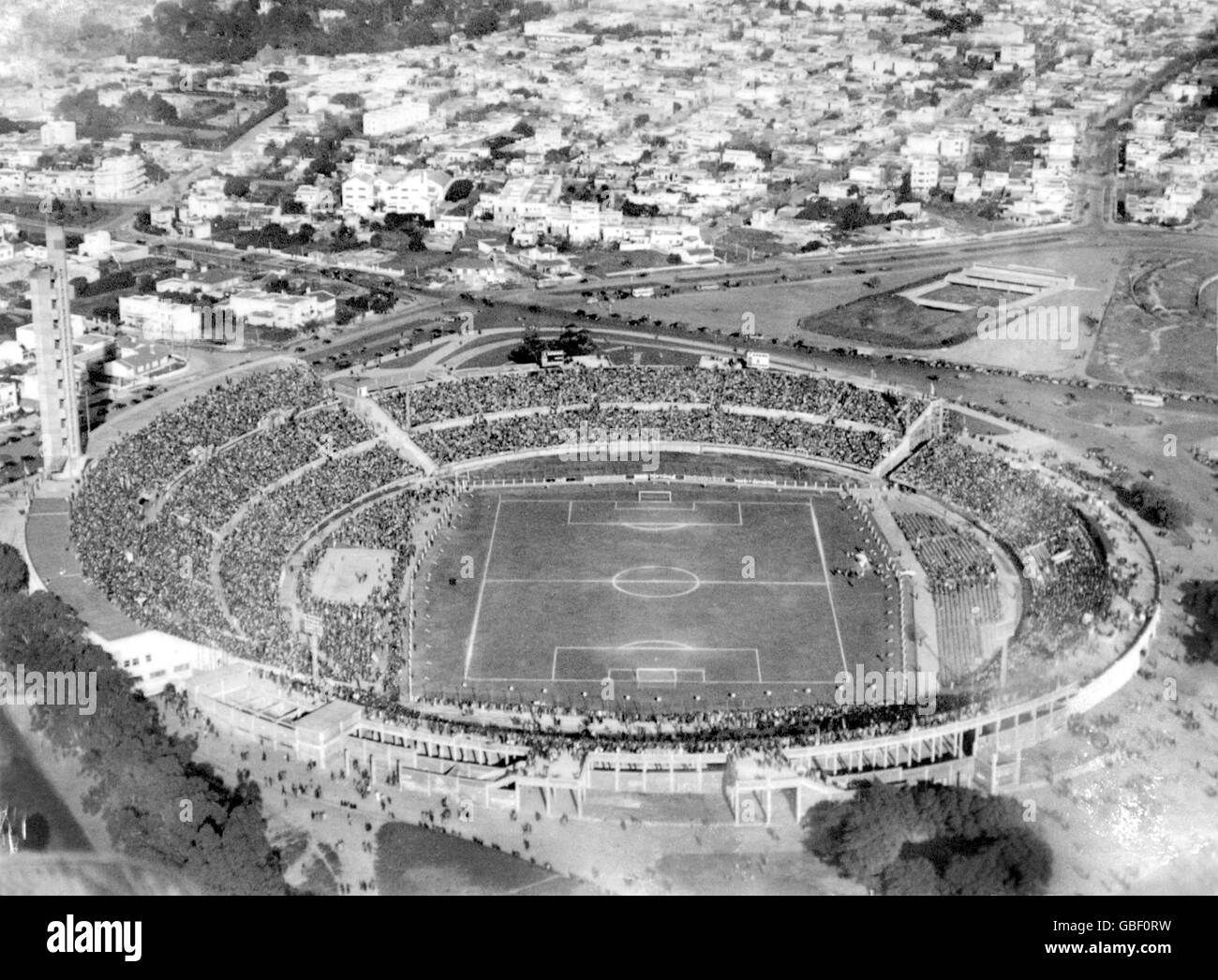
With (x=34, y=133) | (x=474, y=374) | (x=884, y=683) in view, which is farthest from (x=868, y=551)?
(x=34, y=133)

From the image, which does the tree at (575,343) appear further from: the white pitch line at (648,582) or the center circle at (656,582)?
the white pitch line at (648,582)

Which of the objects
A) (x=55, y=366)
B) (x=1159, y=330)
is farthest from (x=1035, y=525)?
(x=55, y=366)

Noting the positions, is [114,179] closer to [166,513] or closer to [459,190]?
[459,190]

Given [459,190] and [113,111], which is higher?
[113,111]

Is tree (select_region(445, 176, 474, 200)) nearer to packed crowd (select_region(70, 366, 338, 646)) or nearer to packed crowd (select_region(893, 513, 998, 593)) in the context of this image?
packed crowd (select_region(70, 366, 338, 646))

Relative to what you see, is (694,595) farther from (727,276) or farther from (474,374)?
(727,276)

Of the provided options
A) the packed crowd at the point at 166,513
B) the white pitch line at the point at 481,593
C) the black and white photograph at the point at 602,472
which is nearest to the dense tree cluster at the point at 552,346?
the black and white photograph at the point at 602,472
